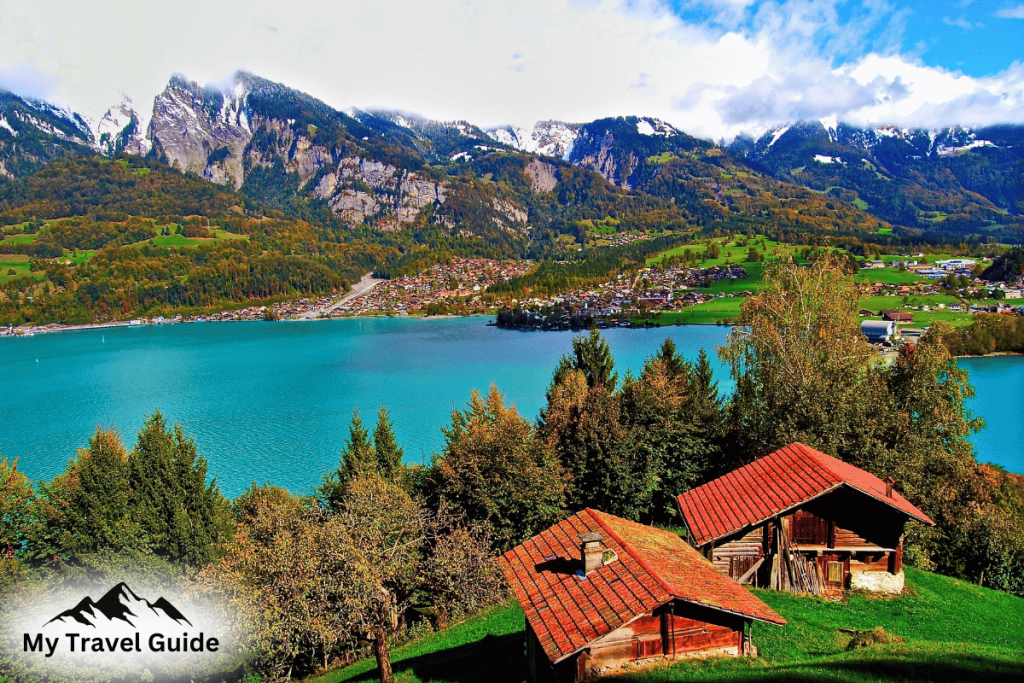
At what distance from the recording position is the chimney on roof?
10469mm

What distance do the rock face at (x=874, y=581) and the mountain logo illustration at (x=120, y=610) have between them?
16580 mm

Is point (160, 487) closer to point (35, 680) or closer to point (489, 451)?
point (35, 680)

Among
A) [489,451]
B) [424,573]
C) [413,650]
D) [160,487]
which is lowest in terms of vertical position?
[413,650]

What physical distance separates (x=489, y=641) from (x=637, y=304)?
425ft

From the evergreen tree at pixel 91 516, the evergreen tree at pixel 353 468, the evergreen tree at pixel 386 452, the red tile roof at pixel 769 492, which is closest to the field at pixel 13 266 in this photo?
the evergreen tree at pixel 91 516

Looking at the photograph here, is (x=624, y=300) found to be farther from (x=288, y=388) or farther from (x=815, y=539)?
(x=815, y=539)

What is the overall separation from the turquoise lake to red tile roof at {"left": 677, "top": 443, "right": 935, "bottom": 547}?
75.5ft

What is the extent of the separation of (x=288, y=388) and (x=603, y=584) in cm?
6275

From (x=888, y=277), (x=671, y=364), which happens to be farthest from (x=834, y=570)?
(x=888, y=277)

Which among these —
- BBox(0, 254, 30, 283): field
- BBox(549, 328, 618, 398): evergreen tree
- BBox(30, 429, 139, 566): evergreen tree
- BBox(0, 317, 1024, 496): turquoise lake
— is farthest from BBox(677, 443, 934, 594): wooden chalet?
BBox(0, 254, 30, 283): field

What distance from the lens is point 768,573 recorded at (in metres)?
14.7

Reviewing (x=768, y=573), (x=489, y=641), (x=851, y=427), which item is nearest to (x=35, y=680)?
(x=489, y=641)

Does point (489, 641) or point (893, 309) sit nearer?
point (489, 641)

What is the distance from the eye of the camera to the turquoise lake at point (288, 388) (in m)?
41.8
